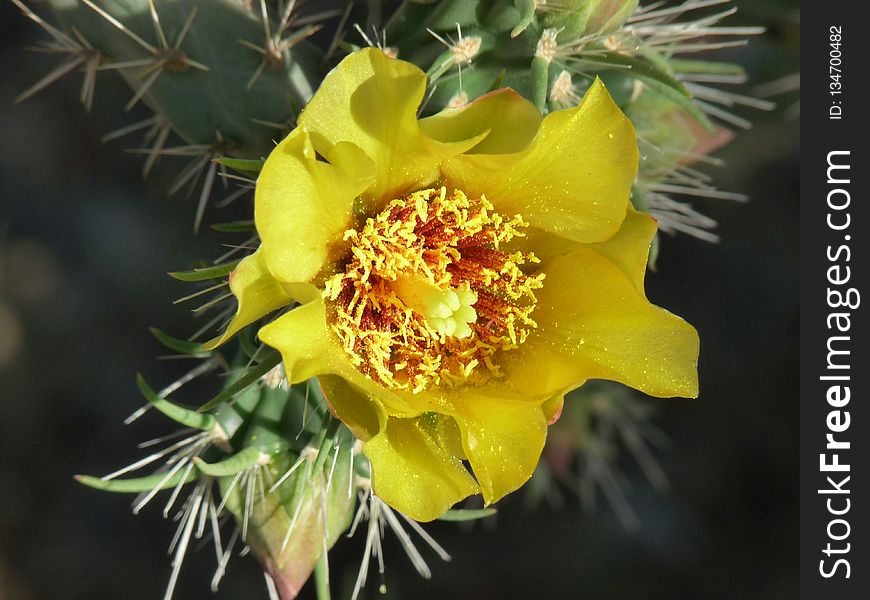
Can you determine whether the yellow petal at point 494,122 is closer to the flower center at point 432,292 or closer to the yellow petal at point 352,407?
the flower center at point 432,292

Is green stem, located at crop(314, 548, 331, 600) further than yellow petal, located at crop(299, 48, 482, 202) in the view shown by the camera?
Yes

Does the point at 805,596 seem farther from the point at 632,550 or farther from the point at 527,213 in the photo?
the point at 527,213

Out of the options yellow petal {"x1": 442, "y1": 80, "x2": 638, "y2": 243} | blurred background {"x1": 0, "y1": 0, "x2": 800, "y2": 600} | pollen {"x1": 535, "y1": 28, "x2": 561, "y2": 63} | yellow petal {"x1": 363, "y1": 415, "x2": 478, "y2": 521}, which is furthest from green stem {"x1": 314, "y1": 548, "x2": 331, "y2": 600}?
blurred background {"x1": 0, "y1": 0, "x2": 800, "y2": 600}

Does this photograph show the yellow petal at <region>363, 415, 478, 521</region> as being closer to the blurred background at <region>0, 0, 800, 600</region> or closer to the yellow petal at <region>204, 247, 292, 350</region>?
the yellow petal at <region>204, 247, 292, 350</region>

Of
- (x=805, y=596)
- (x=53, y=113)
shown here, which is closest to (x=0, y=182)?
(x=53, y=113)

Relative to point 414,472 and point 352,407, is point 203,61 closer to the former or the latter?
point 352,407

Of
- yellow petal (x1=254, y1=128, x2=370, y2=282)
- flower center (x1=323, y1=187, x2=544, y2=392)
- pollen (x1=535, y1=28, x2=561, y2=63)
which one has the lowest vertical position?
flower center (x1=323, y1=187, x2=544, y2=392)

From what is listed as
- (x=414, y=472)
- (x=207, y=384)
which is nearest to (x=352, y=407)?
(x=414, y=472)
